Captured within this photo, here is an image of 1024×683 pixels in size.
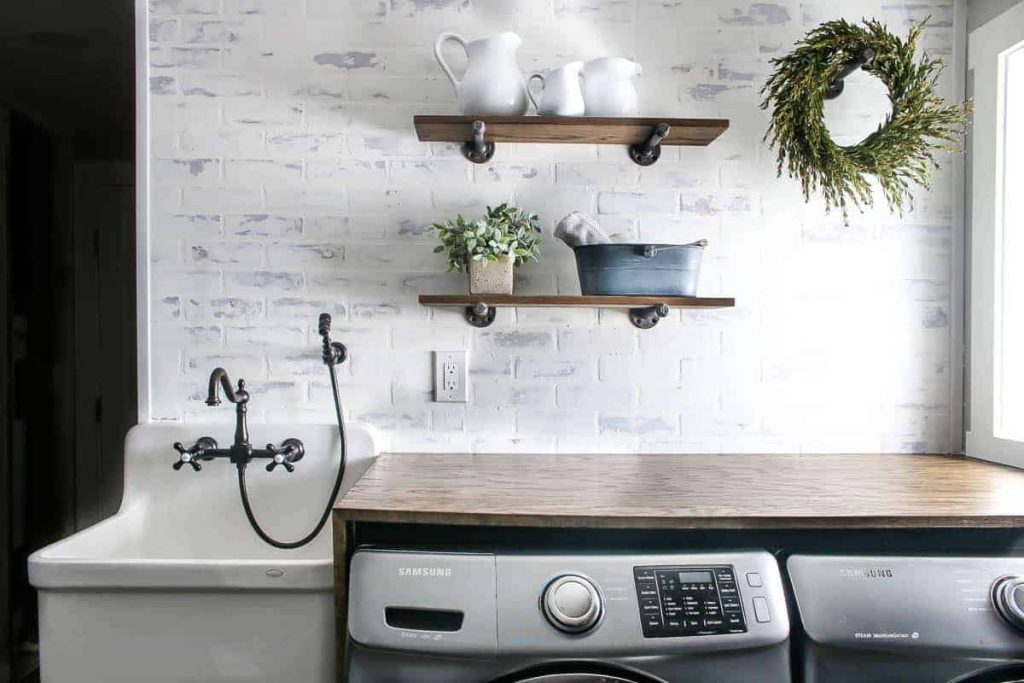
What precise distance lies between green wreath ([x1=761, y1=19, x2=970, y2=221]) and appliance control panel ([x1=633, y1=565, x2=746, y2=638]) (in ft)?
3.18

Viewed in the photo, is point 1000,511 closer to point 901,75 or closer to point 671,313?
point 671,313

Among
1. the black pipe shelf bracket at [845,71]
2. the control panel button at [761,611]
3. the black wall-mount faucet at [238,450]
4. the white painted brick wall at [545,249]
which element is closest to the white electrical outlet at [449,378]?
the white painted brick wall at [545,249]

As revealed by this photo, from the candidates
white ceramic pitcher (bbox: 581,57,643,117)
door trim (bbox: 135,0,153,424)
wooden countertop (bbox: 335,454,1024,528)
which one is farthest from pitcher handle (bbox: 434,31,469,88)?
wooden countertop (bbox: 335,454,1024,528)

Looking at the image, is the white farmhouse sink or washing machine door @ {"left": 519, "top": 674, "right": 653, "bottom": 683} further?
the white farmhouse sink

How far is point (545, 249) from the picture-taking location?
5.69ft

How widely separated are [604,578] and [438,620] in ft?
0.90

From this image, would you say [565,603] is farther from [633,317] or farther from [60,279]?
[60,279]

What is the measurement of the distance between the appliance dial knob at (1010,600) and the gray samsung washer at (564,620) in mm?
339

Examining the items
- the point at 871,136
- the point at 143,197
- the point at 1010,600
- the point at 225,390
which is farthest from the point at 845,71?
the point at 143,197

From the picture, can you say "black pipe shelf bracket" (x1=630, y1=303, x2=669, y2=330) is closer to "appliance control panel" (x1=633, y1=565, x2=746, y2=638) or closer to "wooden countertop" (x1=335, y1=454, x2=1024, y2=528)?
"wooden countertop" (x1=335, y1=454, x2=1024, y2=528)

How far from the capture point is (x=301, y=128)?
5.67ft

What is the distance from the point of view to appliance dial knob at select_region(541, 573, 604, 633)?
1041 millimetres

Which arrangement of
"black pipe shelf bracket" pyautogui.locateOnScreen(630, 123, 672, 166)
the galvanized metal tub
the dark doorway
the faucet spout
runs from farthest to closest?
1. the dark doorway
2. "black pipe shelf bracket" pyautogui.locateOnScreen(630, 123, 672, 166)
3. the galvanized metal tub
4. the faucet spout

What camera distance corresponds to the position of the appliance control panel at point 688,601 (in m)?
1.05
